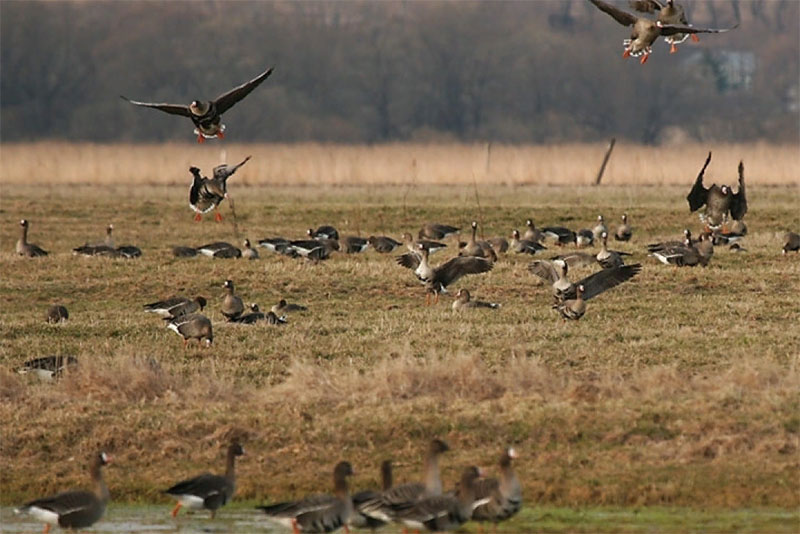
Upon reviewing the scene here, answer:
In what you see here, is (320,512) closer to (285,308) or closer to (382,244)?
(285,308)

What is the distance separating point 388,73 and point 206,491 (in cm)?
5919

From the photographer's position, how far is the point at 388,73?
222 feet

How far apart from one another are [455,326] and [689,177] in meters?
20.5

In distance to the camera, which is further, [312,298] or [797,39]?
[797,39]

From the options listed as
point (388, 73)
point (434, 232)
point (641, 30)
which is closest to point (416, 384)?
point (641, 30)

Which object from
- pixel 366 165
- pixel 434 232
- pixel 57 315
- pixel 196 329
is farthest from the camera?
pixel 366 165

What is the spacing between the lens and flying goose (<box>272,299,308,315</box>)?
1664cm

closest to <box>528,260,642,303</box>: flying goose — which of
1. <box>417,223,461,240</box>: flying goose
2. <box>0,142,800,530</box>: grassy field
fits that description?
<box>0,142,800,530</box>: grassy field

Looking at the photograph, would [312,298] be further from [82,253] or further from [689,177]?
[689,177]

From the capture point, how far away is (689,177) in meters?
34.6

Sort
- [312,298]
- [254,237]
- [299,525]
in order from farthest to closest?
[254,237]
[312,298]
[299,525]

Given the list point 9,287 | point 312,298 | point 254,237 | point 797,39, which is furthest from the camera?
point 797,39

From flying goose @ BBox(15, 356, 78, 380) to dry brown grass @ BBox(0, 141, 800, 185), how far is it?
21.9 meters

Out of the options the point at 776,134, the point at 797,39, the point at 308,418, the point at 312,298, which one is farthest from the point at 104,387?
the point at 797,39
